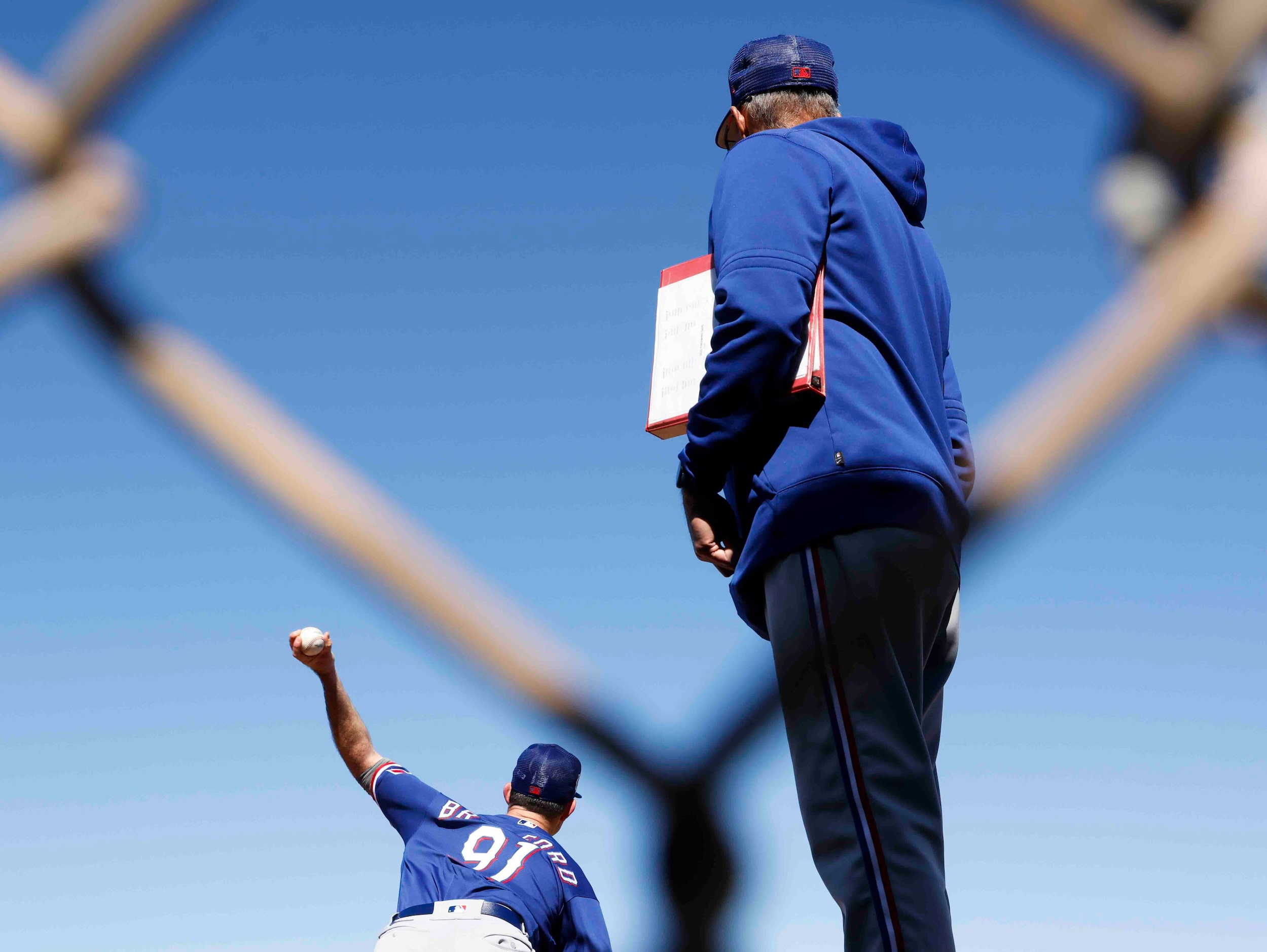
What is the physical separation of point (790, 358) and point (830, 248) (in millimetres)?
282

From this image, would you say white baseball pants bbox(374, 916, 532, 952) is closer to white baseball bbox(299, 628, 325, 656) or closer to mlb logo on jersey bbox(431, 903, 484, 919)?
mlb logo on jersey bbox(431, 903, 484, 919)

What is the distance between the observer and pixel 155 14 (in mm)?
836

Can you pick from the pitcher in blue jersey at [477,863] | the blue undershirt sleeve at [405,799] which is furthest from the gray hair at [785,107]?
the blue undershirt sleeve at [405,799]

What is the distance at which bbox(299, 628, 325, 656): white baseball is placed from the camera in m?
3.53

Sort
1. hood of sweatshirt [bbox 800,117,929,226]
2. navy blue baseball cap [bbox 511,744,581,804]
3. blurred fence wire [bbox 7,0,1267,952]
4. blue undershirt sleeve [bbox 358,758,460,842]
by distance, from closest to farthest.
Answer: blurred fence wire [bbox 7,0,1267,952] → hood of sweatshirt [bbox 800,117,929,226] → blue undershirt sleeve [bbox 358,758,460,842] → navy blue baseball cap [bbox 511,744,581,804]

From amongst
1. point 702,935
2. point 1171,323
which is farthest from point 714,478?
point 1171,323

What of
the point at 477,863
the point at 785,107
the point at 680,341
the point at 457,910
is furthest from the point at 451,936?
the point at 785,107

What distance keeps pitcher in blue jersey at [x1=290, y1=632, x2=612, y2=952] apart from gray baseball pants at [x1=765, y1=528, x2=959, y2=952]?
2.18 metres

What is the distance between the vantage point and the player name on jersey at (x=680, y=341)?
7.01 ft

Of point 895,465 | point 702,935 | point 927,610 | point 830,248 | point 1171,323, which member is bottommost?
point 702,935

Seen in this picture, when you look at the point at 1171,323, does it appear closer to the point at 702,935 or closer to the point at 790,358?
the point at 702,935

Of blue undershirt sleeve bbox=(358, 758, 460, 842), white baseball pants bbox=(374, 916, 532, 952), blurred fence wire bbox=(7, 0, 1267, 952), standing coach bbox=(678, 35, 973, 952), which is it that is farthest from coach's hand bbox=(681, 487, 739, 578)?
blue undershirt sleeve bbox=(358, 758, 460, 842)

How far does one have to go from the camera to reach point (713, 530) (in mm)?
2166

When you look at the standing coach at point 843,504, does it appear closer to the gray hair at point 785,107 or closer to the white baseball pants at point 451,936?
the gray hair at point 785,107
